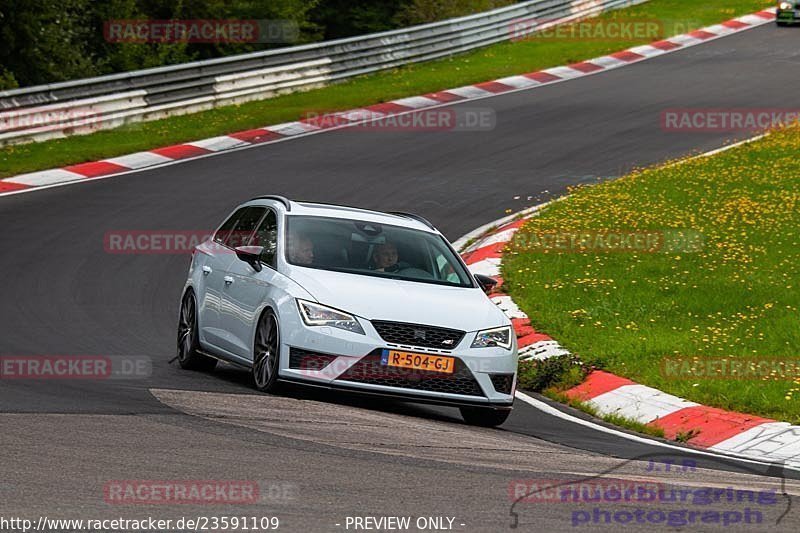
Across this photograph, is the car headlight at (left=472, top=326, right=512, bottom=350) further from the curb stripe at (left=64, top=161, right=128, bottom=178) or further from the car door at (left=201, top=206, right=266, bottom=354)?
the curb stripe at (left=64, top=161, right=128, bottom=178)

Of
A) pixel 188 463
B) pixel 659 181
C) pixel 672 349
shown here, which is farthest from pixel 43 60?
pixel 188 463

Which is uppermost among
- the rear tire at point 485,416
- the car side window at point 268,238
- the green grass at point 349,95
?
the car side window at point 268,238

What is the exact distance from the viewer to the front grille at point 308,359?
10.3 metres

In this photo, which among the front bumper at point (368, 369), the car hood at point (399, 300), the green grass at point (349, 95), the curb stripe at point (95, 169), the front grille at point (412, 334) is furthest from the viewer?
the green grass at point (349, 95)

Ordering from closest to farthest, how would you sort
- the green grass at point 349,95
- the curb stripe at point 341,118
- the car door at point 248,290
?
1. the car door at point 248,290
2. the curb stripe at point 341,118
3. the green grass at point 349,95

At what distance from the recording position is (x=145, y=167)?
23.5 metres

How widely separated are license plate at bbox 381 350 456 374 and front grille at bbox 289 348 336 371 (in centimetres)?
39

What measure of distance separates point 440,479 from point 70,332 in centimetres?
651

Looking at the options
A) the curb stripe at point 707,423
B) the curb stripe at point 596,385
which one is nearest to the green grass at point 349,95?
the curb stripe at point 596,385

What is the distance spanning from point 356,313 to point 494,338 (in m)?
1.10

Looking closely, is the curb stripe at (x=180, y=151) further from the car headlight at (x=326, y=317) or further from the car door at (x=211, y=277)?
the car headlight at (x=326, y=317)

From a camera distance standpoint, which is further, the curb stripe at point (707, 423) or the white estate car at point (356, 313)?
the curb stripe at point (707, 423)

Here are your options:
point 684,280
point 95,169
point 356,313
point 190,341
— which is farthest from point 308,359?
point 95,169

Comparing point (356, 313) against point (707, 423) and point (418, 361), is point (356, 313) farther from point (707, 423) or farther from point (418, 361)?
point (707, 423)
